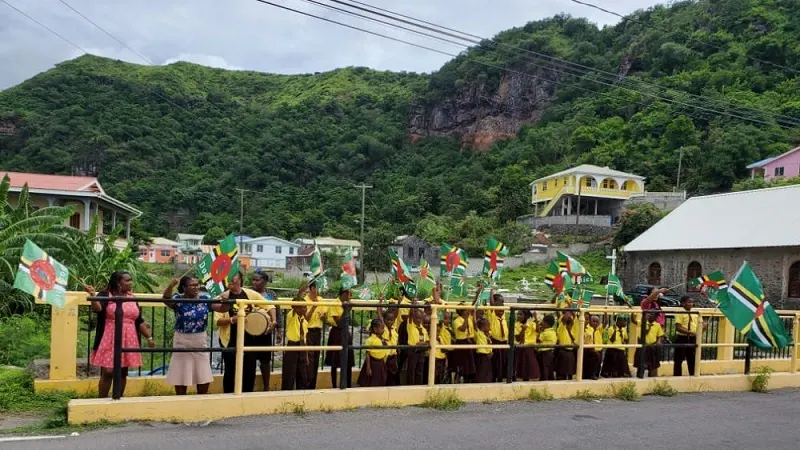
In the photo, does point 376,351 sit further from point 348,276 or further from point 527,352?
point 527,352

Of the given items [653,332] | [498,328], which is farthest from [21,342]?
[653,332]

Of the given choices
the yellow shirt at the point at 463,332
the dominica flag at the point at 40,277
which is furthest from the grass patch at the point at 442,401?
the dominica flag at the point at 40,277

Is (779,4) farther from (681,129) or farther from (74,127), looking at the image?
(74,127)

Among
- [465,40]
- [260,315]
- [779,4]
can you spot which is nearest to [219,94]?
[779,4]

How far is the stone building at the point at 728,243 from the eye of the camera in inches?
1061

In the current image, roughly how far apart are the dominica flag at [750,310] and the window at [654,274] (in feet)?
87.0

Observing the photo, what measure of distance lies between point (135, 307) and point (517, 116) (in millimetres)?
106681

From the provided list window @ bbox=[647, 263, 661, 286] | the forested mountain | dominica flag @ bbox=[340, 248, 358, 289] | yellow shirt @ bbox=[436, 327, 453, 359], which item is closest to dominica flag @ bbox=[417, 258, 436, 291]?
dominica flag @ bbox=[340, 248, 358, 289]

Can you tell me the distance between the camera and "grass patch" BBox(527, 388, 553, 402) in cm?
796

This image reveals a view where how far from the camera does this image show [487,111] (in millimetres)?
112688

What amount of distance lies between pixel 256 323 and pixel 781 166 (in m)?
55.6

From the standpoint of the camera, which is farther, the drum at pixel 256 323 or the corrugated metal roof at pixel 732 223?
the corrugated metal roof at pixel 732 223

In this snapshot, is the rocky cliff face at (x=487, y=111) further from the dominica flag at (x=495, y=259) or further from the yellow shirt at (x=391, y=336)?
the yellow shirt at (x=391, y=336)

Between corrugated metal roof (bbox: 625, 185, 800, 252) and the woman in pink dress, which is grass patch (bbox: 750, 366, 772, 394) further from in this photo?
corrugated metal roof (bbox: 625, 185, 800, 252)
